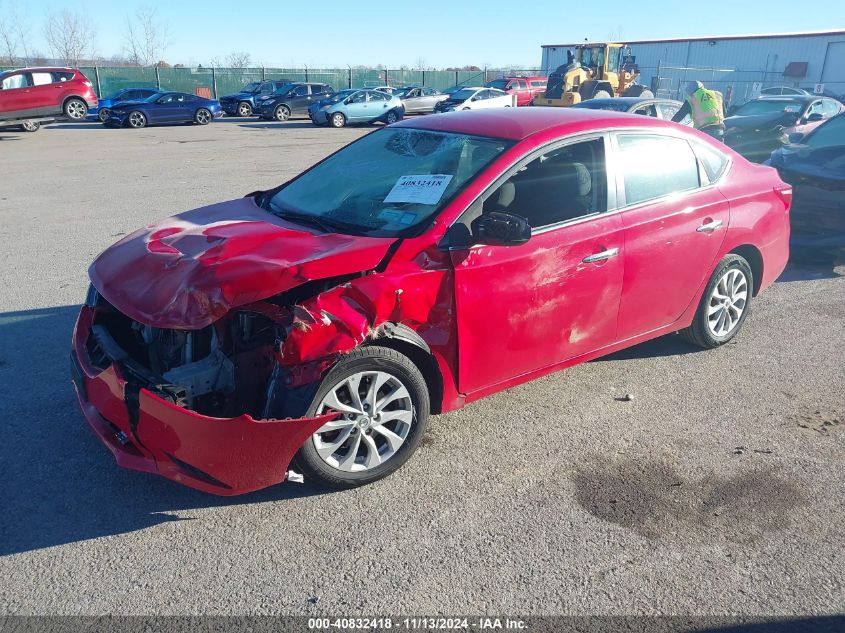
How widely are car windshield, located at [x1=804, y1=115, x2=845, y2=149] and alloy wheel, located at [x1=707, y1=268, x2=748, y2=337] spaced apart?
4549 mm

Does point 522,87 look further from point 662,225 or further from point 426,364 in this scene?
point 426,364

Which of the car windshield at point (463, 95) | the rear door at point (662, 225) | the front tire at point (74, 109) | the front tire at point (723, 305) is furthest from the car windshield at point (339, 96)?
the rear door at point (662, 225)

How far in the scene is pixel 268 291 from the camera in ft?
10.3

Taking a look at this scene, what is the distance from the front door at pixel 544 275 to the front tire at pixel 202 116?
83.2 feet

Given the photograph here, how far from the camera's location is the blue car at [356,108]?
26.6 metres

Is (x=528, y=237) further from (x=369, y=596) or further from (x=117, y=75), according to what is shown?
(x=117, y=75)

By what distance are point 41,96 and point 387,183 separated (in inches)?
865

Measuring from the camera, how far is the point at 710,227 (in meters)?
4.65

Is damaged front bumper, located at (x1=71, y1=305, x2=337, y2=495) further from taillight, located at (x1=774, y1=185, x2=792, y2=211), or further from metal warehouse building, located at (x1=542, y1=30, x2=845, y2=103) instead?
metal warehouse building, located at (x1=542, y1=30, x2=845, y2=103)

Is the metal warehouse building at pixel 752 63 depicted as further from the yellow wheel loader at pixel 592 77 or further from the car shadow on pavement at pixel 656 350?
the car shadow on pavement at pixel 656 350

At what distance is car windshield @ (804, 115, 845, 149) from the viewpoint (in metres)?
8.70

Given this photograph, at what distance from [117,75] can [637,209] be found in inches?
1580

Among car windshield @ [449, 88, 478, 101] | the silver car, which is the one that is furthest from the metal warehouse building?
the silver car

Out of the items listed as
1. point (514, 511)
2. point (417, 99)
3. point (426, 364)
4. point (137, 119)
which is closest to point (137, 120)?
point (137, 119)
